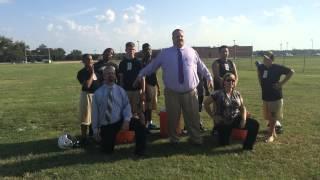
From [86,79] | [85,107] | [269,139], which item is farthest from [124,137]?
[269,139]

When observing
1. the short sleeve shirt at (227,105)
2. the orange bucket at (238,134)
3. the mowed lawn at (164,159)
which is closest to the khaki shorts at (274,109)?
the mowed lawn at (164,159)

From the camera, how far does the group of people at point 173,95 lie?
8.25 m

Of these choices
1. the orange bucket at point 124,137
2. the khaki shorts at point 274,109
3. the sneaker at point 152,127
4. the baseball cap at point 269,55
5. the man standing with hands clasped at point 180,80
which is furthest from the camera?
the sneaker at point 152,127

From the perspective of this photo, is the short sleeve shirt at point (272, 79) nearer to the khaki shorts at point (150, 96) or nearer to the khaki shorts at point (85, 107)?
the khaki shorts at point (150, 96)

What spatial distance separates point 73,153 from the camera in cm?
835

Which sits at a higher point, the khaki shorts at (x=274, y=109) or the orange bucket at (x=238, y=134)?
the khaki shorts at (x=274, y=109)

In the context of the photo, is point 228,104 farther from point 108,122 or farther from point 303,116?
point 303,116

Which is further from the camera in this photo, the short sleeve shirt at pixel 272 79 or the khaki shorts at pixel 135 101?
the khaki shorts at pixel 135 101

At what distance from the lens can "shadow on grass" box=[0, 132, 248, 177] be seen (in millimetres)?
7559

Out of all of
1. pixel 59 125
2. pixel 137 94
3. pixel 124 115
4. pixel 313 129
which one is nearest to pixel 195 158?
pixel 124 115

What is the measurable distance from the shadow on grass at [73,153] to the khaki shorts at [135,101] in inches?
32.0

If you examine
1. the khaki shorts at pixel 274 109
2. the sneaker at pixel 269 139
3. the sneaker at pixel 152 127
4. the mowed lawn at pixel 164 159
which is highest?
the khaki shorts at pixel 274 109

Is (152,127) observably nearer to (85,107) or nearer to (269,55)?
(85,107)

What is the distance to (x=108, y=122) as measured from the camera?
824cm
